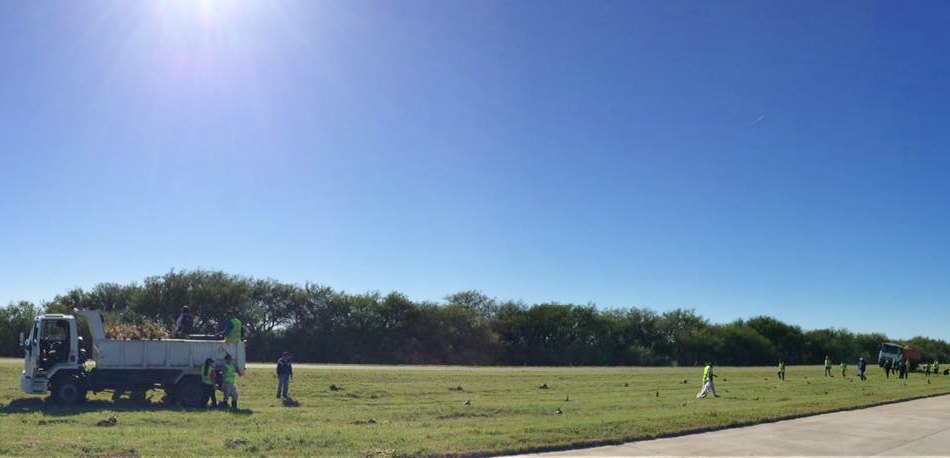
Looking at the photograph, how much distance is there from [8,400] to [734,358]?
8527 centimetres

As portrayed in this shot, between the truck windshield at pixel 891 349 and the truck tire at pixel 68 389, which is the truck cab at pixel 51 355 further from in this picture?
the truck windshield at pixel 891 349

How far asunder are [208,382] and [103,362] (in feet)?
9.10

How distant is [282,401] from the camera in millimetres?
22578

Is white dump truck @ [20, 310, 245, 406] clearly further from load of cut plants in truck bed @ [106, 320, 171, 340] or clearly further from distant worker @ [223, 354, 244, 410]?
distant worker @ [223, 354, 244, 410]

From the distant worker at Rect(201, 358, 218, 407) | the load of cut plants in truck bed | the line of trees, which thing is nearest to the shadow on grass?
the distant worker at Rect(201, 358, 218, 407)

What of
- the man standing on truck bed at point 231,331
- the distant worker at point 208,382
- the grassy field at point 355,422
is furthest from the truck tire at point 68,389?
the man standing on truck bed at point 231,331

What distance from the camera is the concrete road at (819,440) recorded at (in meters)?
13.6

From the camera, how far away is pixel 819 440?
15.4 m

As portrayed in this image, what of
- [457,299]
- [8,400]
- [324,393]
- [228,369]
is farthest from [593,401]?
[457,299]

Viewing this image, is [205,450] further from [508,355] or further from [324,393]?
[508,355]

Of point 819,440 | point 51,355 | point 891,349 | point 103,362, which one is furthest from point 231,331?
point 891,349

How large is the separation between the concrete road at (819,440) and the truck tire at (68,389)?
1359cm

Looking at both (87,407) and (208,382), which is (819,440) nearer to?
(208,382)

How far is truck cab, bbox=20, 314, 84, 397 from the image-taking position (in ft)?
64.2
